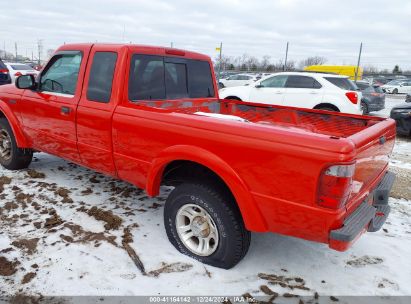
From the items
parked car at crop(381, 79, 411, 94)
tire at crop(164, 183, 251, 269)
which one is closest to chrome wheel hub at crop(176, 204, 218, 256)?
tire at crop(164, 183, 251, 269)

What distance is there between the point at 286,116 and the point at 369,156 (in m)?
1.62

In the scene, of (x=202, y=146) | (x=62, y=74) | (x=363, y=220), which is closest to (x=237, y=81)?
(x=62, y=74)

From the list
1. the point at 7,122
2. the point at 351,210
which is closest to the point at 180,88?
the point at 351,210

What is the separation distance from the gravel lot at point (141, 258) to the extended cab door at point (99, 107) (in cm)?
66

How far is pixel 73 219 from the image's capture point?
3627 mm

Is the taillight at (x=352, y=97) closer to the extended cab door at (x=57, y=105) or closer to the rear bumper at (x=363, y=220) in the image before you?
the rear bumper at (x=363, y=220)

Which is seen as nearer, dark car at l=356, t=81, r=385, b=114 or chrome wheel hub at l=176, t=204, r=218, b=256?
chrome wheel hub at l=176, t=204, r=218, b=256

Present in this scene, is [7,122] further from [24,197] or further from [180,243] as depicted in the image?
[180,243]

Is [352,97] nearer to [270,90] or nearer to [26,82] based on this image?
[270,90]

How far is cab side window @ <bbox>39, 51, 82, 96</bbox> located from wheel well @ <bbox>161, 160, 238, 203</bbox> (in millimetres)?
1537

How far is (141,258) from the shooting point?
3.02 metres

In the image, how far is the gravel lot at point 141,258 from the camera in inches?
105

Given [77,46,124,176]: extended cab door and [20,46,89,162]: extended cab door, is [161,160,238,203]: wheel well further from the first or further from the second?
[20,46,89,162]: extended cab door

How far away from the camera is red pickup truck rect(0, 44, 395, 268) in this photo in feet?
7.33
